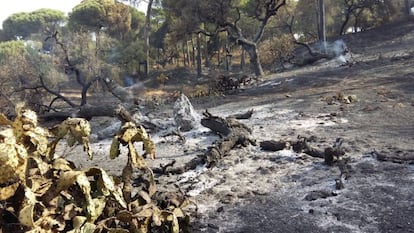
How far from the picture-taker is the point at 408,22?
23.6 metres

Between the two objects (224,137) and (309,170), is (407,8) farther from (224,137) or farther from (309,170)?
(309,170)

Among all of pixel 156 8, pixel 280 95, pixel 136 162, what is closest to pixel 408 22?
pixel 280 95

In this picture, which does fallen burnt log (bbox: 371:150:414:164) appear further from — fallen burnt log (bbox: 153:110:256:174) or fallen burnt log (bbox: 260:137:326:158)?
fallen burnt log (bbox: 153:110:256:174)

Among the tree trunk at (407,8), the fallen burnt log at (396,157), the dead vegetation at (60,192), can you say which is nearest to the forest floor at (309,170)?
the fallen burnt log at (396,157)

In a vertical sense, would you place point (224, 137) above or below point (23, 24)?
below

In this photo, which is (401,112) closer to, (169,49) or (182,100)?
(182,100)

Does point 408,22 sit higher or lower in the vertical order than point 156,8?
lower

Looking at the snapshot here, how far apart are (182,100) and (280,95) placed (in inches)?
179

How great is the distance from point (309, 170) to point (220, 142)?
160 centimetres

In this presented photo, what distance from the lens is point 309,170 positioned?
486cm

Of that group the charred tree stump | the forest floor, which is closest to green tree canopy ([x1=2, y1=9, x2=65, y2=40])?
the forest floor

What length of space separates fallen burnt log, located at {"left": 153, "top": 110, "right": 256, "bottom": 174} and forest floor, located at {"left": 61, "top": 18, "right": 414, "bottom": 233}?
10 cm

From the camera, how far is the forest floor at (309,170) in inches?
142

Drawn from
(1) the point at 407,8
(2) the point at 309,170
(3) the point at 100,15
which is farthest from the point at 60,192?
(3) the point at 100,15
